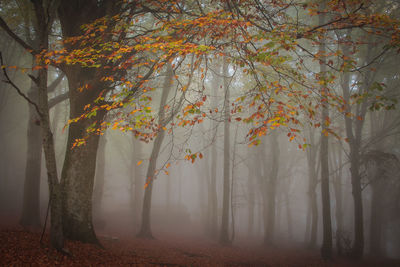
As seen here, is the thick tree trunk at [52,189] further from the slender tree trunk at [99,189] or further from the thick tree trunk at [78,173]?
the slender tree trunk at [99,189]

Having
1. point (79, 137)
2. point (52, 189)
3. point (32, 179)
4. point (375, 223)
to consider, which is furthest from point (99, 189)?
point (375, 223)

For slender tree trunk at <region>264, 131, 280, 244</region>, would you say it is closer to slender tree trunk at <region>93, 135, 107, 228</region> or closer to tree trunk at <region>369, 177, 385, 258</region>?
tree trunk at <region>369, 177, 385, 258</region>

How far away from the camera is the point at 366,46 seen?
12.2 meters

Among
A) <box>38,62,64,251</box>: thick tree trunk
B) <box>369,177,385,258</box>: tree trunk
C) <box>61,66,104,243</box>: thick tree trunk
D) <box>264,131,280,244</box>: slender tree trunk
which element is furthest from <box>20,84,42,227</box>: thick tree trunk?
<box>369,177,385,258</box>: tree trunk

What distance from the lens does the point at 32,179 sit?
9.56 m

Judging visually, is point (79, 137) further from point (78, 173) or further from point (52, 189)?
point (52, 189)

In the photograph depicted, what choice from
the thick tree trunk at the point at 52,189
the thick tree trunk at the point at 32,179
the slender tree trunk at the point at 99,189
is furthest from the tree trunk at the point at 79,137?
the slender tree trunk at the point at 99,189

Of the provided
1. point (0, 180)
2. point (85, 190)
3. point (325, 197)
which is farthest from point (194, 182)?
point (85, 190)

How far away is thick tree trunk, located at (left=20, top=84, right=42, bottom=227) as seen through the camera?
9242mm

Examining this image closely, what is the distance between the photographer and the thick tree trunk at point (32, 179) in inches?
364

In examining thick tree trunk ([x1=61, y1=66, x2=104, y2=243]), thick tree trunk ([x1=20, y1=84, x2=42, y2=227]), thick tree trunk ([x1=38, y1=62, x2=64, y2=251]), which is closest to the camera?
thick tree trunk ([x1=38, y1=62, x2=64, y2=251])

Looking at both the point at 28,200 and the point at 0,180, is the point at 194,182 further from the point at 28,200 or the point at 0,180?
the point at 28,200

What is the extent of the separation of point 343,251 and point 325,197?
10.3 ft

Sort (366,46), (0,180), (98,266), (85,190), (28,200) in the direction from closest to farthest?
1. (98,266)
2. (85,190)
3. (28,200)
4. (366,46)
5. (0,180)
